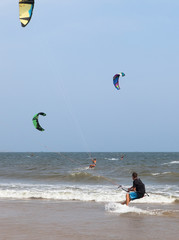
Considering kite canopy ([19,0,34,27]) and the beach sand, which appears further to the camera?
kite canopy ([19,0,34,27])

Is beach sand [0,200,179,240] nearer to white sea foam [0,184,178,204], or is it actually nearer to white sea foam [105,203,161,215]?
white sea foam [105,203,161,215]

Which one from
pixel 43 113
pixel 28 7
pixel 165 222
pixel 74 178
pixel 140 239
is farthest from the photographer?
pixel 74 178

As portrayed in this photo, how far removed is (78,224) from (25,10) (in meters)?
5.92

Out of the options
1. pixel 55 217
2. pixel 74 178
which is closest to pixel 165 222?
pixel 55 217

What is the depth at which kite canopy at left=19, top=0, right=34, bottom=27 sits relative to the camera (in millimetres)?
10328

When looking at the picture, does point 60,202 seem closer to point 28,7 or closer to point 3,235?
point 3,235

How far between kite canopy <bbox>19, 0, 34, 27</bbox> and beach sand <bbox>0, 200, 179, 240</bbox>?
527 cm

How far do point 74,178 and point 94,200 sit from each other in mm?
9312

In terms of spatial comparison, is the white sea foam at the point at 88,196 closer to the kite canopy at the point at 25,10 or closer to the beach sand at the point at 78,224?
the beach sand at the point at 78,224

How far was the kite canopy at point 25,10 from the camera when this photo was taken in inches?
407

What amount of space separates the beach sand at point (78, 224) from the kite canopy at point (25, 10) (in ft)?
17.3

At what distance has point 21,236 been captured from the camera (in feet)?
25.3

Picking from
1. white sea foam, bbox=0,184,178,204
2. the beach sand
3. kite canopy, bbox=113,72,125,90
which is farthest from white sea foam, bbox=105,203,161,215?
kite canopy, bbox=113,72,125,90

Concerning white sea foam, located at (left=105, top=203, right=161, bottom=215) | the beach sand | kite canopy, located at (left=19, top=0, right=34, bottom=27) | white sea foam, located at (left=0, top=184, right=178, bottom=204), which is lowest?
the beach sand
